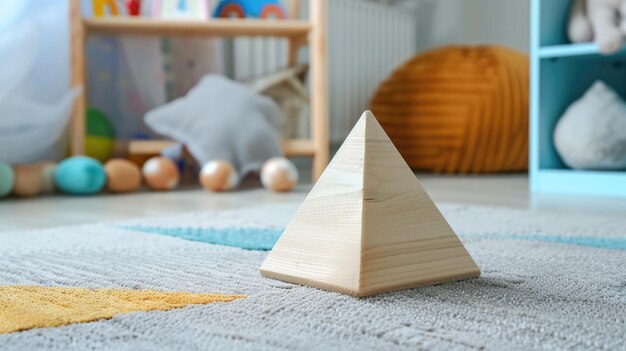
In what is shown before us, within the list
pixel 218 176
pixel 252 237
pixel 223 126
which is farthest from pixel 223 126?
pixel 252 237

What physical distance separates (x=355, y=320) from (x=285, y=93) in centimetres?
168

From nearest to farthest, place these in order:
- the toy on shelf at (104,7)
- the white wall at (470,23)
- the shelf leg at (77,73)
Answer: the shelf leg at (77,73) → the toy on shelf at (104,7) → the white wall at (470,23)

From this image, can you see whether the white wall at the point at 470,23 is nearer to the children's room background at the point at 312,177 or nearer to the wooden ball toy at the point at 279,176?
the children's room background at the point at 312,177

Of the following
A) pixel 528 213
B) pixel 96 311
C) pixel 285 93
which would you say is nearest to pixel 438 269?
pixel 96 311

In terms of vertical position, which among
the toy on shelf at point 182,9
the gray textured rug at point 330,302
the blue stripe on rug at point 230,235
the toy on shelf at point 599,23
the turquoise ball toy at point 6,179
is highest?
the toy on shelf at point 182,9

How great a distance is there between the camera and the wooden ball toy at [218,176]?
1.73 metres

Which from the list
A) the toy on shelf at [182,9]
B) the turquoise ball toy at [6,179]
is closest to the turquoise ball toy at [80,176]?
the turquoise ball toy at [6,179]

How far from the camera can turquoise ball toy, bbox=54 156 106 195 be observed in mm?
1669

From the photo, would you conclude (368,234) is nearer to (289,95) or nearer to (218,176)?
(218,176)

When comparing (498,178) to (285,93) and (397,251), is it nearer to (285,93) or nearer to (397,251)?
(285,93)

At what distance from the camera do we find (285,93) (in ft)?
7.13

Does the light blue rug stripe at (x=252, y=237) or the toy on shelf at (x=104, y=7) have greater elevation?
the toy on shelf at (x=104, y=7)

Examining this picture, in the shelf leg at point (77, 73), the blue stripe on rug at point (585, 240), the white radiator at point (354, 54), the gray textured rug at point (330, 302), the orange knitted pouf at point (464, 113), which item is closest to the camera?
the gray textured rug at point (330, 302)

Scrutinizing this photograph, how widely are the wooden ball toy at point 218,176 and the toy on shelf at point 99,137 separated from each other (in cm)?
40
